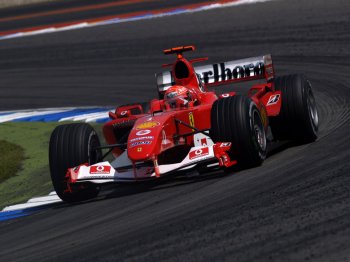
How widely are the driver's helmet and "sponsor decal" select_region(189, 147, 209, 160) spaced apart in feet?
Answer: 3.96

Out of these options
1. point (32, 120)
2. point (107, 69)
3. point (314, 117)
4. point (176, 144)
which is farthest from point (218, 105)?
point (107, 69)

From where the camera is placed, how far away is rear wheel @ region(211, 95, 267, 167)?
33.7ft

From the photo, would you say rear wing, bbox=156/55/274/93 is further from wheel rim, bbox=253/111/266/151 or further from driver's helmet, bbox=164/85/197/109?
wheel rim, bbox=253/111/266/151

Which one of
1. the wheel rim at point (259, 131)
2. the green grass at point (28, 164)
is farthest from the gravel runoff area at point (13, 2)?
the wheel rim at point (259, 131)

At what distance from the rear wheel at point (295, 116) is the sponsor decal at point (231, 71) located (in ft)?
2.97

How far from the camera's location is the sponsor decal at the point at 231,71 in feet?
42.4

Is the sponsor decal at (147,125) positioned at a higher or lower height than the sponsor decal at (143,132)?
higher

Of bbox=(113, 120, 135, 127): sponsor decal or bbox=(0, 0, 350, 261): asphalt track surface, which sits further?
bbox=(113, 120, 135, 127): sponsor decal

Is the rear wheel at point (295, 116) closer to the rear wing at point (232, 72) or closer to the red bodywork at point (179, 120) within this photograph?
the red bodywork at point (179, 120)

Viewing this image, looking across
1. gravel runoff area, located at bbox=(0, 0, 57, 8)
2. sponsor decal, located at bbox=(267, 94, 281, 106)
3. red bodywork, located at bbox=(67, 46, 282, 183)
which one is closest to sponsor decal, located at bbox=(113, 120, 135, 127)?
red bodywork, located at bbox=(67, 46, 282, 183)

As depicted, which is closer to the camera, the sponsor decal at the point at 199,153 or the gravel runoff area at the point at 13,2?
the sponsor decal at the point at 199,153

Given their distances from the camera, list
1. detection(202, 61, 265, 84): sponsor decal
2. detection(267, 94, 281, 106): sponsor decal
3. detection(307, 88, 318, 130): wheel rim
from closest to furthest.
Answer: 1. detection(267, 94, 281, 106): sponsor decal
2. detection(307, 88, 318, 130): wheel rim
3. detection(202, 61, 265, 84): sponsor decal

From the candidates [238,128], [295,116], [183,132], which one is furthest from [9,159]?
[238,128]

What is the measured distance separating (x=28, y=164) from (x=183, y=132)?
3534 millimetres
